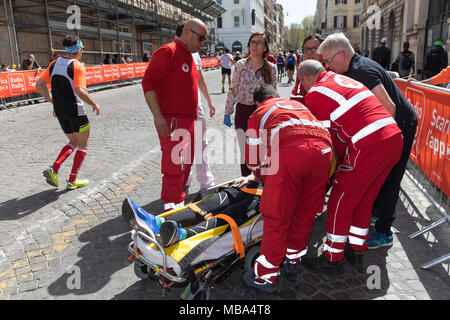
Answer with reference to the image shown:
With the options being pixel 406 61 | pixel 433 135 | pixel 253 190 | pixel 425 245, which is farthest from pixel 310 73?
pixel 406 61

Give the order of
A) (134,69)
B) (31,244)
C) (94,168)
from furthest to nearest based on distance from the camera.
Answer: (134,69)
(94,168)
(31,244)

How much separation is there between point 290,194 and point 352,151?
74 cm

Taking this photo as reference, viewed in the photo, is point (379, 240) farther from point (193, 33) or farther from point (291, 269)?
point (193, 33)

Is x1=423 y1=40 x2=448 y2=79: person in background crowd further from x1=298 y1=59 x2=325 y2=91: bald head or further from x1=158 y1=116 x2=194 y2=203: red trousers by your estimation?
x1=158 y1=116 x2=194 y2=203: red trousers

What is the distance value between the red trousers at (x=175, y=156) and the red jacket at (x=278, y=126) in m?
1.05

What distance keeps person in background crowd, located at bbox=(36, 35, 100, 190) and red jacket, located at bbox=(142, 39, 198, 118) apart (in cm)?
155

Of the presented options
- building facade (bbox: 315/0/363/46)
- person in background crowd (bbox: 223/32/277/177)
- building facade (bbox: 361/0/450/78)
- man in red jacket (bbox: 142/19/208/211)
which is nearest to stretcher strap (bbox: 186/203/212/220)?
man in red jacket (bbox: 142/19/208/211)

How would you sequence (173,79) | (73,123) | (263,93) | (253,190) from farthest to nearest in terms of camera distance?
1. (73,123)
2. (173,79)
3. (253,190)
4. (263,93)

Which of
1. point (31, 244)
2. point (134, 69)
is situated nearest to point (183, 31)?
point (31, 244)

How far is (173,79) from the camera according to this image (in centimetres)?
364

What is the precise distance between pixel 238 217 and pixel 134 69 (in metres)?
20.7

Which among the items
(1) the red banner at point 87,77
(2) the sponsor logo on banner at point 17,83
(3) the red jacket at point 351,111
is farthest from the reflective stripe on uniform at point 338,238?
(2) the sponsor logo on banner at point 17,83

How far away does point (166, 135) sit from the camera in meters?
3.63
